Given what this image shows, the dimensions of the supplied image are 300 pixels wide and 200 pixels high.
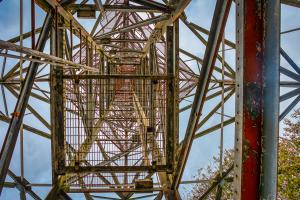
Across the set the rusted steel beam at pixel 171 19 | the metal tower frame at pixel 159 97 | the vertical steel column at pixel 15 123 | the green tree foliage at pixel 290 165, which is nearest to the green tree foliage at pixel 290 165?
the green tree foliage at pixel 290 165

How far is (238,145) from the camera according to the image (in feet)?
8.11

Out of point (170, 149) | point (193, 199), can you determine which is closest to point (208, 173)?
point (193, 199)

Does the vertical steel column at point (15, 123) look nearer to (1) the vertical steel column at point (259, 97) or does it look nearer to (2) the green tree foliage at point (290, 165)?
(1) the vertical steel column at point (259, 97)

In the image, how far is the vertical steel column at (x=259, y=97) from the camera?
91.4 inches

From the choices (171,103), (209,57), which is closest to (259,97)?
(209,57)

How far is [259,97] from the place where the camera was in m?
2.36

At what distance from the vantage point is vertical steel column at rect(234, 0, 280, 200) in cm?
232

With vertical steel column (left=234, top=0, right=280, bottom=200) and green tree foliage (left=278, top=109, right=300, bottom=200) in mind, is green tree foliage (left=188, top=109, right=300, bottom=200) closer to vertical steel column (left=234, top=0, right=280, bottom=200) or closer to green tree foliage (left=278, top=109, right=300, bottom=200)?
green tree foliage (left=278, top=109, right=300, bottom=200)

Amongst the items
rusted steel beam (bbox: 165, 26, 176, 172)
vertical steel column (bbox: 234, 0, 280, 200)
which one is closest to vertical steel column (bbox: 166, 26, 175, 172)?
rusted steel beam (bbox: 165, 26, 176, 172)

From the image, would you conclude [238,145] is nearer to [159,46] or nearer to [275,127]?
[275,127]

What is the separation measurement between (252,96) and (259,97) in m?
0.05

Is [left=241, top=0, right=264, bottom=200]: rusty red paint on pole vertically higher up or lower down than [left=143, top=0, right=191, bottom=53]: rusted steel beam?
lower down

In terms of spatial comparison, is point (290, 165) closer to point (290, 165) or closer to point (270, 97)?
point (290, 165)

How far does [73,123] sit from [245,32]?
4627mm
